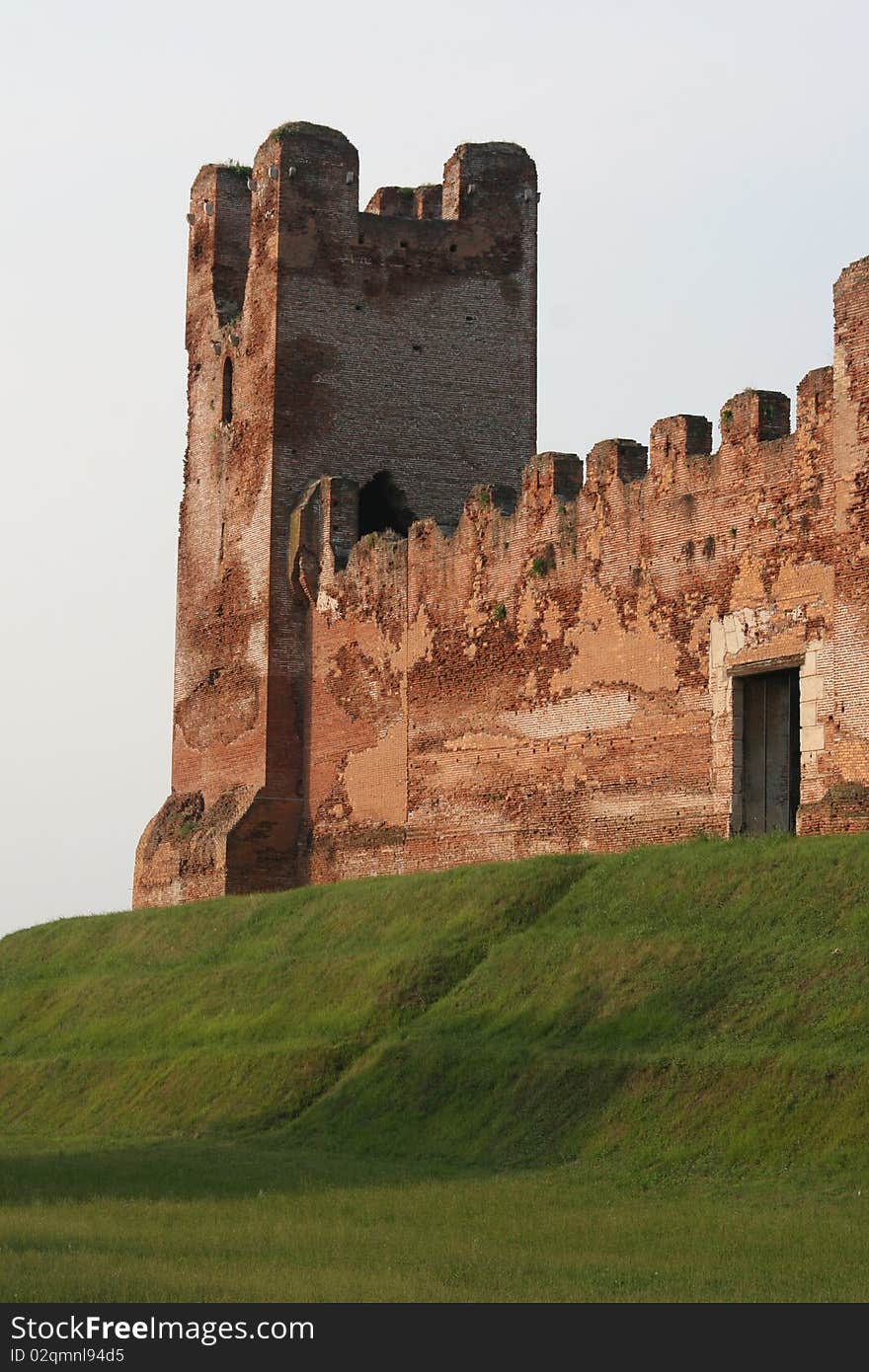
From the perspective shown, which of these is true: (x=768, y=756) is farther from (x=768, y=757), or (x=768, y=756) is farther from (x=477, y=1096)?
(x=477, y=1096)

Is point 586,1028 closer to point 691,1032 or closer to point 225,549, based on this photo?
point 691,1032

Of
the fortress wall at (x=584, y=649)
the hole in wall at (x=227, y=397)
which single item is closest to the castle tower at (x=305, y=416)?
the hole in wall at (x=227, y=397)

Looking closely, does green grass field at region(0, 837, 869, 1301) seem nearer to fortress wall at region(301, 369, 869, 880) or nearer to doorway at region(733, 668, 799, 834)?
doorway at region(733, 668, 799, 834)

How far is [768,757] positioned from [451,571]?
5844 millimetres

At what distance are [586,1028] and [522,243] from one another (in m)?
15.6

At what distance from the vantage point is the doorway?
21453mm

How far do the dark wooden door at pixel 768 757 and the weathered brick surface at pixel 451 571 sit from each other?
165 millimetres

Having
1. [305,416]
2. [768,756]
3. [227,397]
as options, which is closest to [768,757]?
[768,756]

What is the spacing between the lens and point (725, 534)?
2183 cm

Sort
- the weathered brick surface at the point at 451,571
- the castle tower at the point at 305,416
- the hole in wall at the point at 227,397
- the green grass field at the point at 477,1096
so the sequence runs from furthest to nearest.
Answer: the hole in wall at the point at 227,397, the castle tower at the point at 305,416, the weathered brick surface at the point at 451,571, the green grass field at the point at 477,1096

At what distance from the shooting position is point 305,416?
2944 cm

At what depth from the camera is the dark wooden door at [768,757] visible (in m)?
21.5

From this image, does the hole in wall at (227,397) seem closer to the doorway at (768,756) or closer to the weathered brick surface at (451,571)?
the weathered brick surface at (451,571)
